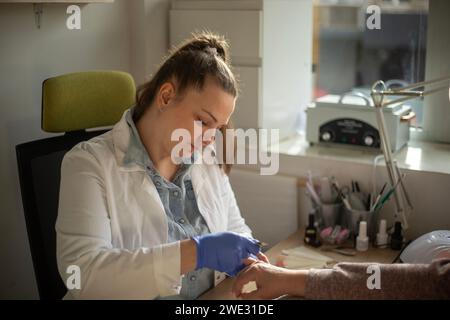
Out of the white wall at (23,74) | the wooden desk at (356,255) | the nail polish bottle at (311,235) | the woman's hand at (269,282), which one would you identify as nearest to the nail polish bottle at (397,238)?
the wooden desk at (356,255)

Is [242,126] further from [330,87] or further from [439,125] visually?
[330,87]

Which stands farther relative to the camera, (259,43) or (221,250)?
(259,43)

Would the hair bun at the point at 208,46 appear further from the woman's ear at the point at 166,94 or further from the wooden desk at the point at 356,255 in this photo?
the wooden desk at the point at 356,255

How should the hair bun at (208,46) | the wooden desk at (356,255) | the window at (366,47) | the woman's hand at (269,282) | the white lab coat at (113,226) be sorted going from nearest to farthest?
the white lab coat at (113,226) → the woman's hand at (269,282) → the hair bun at (208,46) → the wooden desk at (356,255) → the window at (366,47)

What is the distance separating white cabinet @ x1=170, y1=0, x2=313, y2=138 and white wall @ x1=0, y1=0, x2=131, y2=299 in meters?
0.35

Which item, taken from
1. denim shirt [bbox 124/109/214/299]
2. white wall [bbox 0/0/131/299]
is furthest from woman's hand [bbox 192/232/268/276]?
white wall [bbox 0/0/131/299]

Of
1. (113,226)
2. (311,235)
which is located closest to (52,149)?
(113,226)

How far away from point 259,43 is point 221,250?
109cm

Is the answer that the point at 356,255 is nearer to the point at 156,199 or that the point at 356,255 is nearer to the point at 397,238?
the point at 397,238

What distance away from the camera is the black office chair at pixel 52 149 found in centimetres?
161

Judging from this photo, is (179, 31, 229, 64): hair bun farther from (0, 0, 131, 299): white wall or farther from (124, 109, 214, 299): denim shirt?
(0, 0, 131, 299): white wall

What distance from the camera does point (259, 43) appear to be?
2213 mm

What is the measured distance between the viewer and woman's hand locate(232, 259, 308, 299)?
1443 millimetres

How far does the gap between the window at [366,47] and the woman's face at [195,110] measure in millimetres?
905
